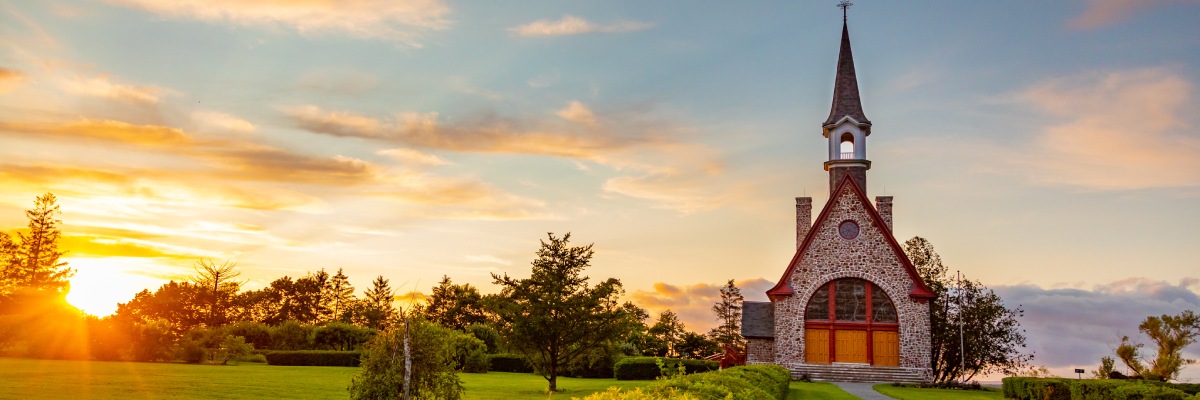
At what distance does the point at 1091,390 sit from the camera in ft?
84.4

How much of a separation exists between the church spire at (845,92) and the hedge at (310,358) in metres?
32.0

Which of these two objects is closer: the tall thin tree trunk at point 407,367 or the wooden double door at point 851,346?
the tall thin tree trunk at point 407,367

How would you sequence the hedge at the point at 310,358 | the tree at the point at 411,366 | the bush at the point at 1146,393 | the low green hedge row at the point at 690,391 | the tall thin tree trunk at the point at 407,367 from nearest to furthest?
the low green hedge row at the point at 690,391
the tall thin tree trunk at the point at 407,367
the tree at the point at 411,366
the bush at the point at 1146,393
the hedge at the point at 310,358

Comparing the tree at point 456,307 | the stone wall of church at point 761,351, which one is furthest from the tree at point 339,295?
the stone wall of church at point 761,351

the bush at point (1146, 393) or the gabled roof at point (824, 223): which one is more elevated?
the gabled roof at point (824, 223)

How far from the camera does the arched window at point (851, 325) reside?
140 feet

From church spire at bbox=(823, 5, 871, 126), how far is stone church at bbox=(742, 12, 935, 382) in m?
5.89

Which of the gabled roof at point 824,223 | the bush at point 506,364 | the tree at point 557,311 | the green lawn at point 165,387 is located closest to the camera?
the green lawn at point 165,387

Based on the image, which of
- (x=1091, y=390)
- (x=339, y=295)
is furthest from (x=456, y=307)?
(x=1091, y=390)

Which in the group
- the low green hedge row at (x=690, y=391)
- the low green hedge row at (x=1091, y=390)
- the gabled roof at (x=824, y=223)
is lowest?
the low green hedge row at (x=1091, y=390)

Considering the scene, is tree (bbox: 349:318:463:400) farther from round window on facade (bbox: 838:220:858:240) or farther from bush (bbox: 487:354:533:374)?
bush (bbox: 487:354:533:374)

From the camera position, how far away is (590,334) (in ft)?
93.2

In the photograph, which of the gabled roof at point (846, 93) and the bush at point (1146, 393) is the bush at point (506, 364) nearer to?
the gabled roof at point (846, 93)

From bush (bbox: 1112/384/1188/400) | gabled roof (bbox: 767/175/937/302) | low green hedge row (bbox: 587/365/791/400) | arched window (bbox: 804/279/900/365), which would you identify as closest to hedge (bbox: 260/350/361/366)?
gabled roof (bbox: 767/175/937/302)
